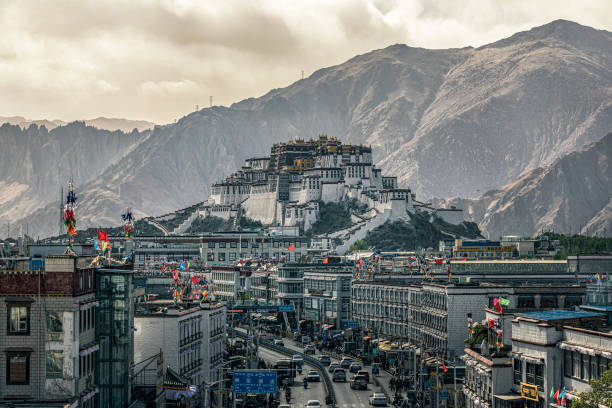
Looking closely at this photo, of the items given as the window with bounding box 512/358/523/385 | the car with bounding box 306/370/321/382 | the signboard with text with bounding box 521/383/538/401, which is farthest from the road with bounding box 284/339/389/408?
the signboard with text with bounding box 521/383/538/401

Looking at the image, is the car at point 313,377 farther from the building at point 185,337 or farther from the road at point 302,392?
the building at point 185,337

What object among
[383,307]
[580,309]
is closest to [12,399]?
[580,309]

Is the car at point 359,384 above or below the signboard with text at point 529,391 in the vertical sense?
below

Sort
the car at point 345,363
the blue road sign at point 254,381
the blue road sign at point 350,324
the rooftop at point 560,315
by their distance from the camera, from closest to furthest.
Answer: the rooftop at point 560,315, the blue road sign at point 254,381, the car at point 345,363, the blue road sign at point 350,324

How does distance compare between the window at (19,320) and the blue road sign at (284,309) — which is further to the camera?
the blue road sign at (284,309)

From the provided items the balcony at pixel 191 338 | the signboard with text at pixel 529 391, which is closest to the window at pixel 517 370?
the signboard with text at pixel 529 391

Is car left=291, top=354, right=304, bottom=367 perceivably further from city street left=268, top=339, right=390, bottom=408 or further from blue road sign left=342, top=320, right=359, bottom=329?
blue road sign left=342, top=320, right=359, bottom=329
